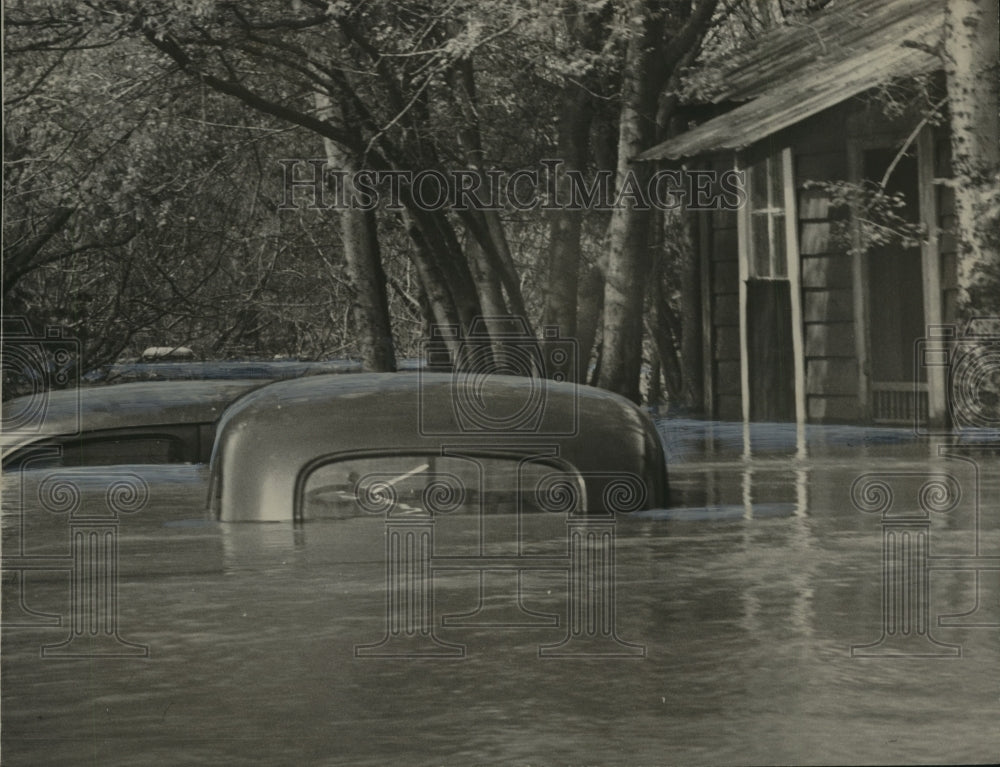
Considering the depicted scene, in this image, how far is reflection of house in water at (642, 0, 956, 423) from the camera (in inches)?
221

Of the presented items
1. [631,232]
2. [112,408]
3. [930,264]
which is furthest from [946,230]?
[112,408]

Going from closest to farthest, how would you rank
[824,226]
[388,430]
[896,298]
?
1. [388,430]
2. [896,298]
3. [824,226]

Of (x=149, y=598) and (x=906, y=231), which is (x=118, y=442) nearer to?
(x=149, y=598)

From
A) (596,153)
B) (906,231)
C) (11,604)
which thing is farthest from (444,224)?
(11,604)

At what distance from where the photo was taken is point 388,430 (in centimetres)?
468

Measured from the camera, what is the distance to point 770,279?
245 inches

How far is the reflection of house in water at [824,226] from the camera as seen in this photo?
562 centimetres
